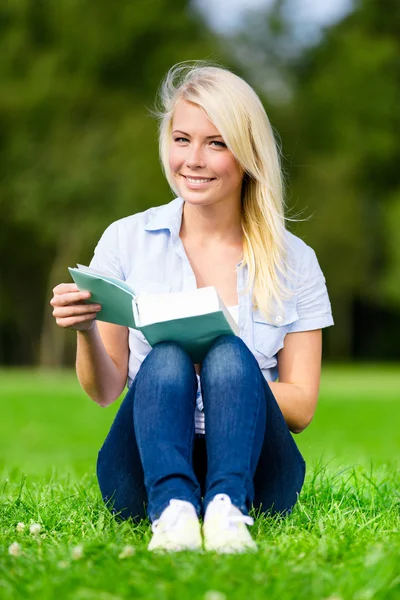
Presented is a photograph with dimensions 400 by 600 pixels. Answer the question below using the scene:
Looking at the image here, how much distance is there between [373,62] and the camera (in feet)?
108

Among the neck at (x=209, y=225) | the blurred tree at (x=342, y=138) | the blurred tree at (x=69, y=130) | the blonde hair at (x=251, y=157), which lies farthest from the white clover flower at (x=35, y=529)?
the blurred tree at (x=342, y=138)

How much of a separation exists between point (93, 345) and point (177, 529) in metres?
0.76

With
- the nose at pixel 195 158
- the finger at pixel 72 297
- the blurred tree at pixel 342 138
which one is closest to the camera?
the finger at pixel 72 297

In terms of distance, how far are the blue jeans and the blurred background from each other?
24671mm

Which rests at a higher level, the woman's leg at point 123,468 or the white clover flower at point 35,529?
the woman's leg at point 123,468

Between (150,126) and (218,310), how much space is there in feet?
89.4

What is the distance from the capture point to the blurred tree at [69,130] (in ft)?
91.4

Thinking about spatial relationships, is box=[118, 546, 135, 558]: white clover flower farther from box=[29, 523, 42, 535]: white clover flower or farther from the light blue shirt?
the light blue shirt

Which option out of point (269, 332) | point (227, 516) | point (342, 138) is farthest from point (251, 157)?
point (342, 138)

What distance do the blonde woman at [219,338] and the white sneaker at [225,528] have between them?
0.13 ft

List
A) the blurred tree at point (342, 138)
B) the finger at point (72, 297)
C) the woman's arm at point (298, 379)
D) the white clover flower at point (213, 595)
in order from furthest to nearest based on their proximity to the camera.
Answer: the blurred tree at point (342, 138), the woman's arm at point (298, 379), the finger at point (72, 297), the white clover flower at point (213, 595)

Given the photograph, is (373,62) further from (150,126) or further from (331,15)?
(150,126)

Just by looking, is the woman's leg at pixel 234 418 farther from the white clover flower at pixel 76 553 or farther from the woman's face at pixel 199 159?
the woman's face at pixel 199 159

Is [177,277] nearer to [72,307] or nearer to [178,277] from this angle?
[178,277]
